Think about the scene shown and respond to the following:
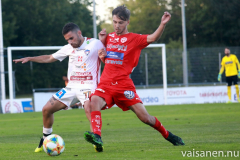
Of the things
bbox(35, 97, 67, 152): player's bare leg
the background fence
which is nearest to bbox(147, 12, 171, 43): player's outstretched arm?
bbox(35, 97, 67, 152): player's bare leg

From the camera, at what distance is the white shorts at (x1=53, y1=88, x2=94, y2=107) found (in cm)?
694

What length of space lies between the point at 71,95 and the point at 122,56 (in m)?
1.14

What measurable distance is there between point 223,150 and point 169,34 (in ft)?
175

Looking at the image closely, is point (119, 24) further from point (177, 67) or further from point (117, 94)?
point (177, 67)

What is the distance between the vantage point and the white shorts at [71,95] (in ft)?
22.8

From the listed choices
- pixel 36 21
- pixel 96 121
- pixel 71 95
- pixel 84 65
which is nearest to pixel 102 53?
pixel 84 65

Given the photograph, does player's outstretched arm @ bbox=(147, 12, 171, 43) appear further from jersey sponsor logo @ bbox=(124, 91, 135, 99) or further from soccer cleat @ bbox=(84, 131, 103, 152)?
soccer cleat @ bbox=(84, 131, 103, 152)

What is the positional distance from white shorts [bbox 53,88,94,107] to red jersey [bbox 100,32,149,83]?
0.54 meters

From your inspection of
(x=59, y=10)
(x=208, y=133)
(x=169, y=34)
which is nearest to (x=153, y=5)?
(x=169, y=34)

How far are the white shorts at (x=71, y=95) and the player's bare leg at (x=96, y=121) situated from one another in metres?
0.50

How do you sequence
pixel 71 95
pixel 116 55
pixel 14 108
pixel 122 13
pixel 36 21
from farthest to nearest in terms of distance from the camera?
pixel 36 21 → pixel 14 108 → pixel 71 95 → pixel 116 55 → pixel 122 13

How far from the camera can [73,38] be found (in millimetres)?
6984

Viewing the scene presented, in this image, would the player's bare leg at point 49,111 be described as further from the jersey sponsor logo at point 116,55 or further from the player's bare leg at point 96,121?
the jersey sponsor logo at point 116,55

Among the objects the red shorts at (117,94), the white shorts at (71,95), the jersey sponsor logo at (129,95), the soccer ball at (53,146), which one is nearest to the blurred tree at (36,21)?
the white shorts at (71,95)
